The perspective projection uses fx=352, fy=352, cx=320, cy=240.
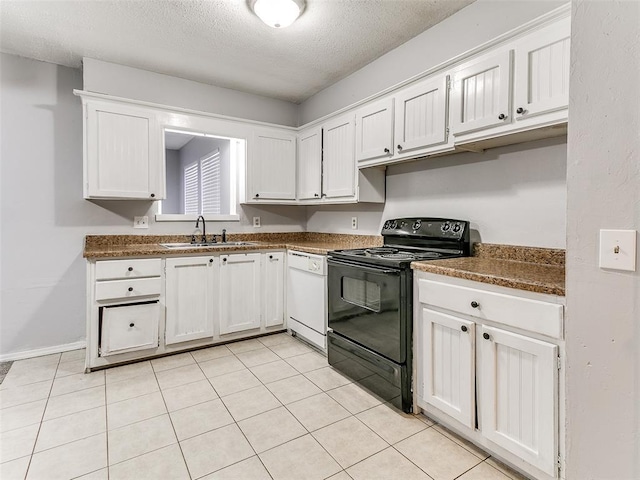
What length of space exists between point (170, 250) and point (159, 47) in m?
1.62

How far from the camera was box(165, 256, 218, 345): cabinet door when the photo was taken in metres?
2.87

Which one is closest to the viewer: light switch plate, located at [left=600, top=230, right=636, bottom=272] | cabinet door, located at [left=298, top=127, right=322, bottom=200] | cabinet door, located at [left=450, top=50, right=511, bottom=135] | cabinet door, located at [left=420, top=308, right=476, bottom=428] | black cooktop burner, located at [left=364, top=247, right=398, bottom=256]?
light switch plate, located at [left=600, top=230, right=636, bottom=272]

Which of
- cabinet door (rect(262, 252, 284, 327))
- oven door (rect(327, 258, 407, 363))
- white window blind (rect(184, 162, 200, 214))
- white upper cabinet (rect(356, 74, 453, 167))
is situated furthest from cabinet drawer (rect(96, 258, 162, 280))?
white window blind (rect(184, 162, 200, 214))

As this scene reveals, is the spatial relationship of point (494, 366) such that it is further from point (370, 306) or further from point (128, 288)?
point (128, 288)

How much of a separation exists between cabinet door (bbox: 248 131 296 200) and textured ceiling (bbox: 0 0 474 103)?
611 millimetres

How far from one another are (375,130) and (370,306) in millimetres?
1364

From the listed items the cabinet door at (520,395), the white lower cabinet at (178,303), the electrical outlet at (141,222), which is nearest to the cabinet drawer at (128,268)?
the white lower cabinet at (178,303)

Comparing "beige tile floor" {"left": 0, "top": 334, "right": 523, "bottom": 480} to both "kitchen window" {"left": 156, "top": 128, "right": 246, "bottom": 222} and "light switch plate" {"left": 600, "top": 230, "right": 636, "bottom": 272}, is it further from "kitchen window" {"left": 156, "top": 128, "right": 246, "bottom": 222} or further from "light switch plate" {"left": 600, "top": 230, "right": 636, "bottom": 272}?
"kitchen window" {"left": 156, "top": 128, "right": 246, "bottom": 222}

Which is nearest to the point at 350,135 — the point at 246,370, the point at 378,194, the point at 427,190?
the point at 378,194

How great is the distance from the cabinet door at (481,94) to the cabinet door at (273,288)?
75.9 inches

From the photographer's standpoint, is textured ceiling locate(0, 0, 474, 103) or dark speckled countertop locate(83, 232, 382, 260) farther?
dark speckled countertop locate(83, 232, 382, 260)

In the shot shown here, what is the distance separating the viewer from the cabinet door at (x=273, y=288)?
330cm

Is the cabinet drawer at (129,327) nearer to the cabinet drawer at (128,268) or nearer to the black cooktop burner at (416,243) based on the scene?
the cabinet drawer at (128,268)

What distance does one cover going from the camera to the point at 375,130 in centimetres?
272
